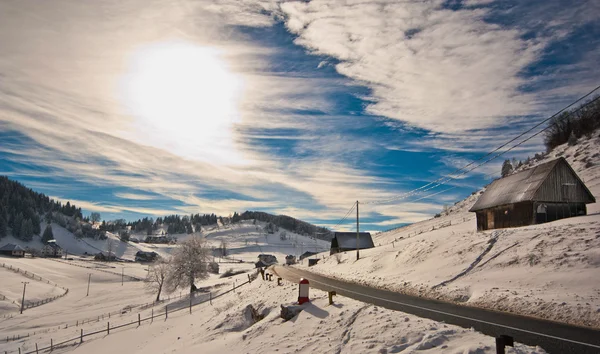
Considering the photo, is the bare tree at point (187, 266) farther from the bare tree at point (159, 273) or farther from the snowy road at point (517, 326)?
the snowy road at point (517, 326)

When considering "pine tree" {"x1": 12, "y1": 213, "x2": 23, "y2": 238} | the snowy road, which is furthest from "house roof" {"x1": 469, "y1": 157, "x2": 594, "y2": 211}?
"pine tree" {"x1": 12, "y1": 213, "x2": 23, "y2": 238}

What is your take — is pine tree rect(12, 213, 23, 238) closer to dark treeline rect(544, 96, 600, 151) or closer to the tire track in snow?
the tire track in snow

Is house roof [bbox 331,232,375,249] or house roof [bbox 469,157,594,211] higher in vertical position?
house roof [bbox 469,157,594,211]

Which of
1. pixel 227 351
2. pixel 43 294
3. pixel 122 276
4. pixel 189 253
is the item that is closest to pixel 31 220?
pixel 122 276

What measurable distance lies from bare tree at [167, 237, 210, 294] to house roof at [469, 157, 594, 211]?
141 feet

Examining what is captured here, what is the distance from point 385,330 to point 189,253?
2066 inches

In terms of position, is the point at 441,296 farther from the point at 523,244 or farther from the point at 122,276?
the point at 122,276

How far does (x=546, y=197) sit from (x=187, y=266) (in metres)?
50.5

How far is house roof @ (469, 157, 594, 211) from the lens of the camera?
32312 millimetres

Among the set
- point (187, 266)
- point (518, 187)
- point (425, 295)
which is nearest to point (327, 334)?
point (425, 295)

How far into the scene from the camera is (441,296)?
765 inches

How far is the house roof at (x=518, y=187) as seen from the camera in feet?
106

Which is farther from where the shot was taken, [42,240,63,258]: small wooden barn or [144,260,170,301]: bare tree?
[42,240,63,258]: small wooden barn

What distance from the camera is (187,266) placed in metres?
57.0
